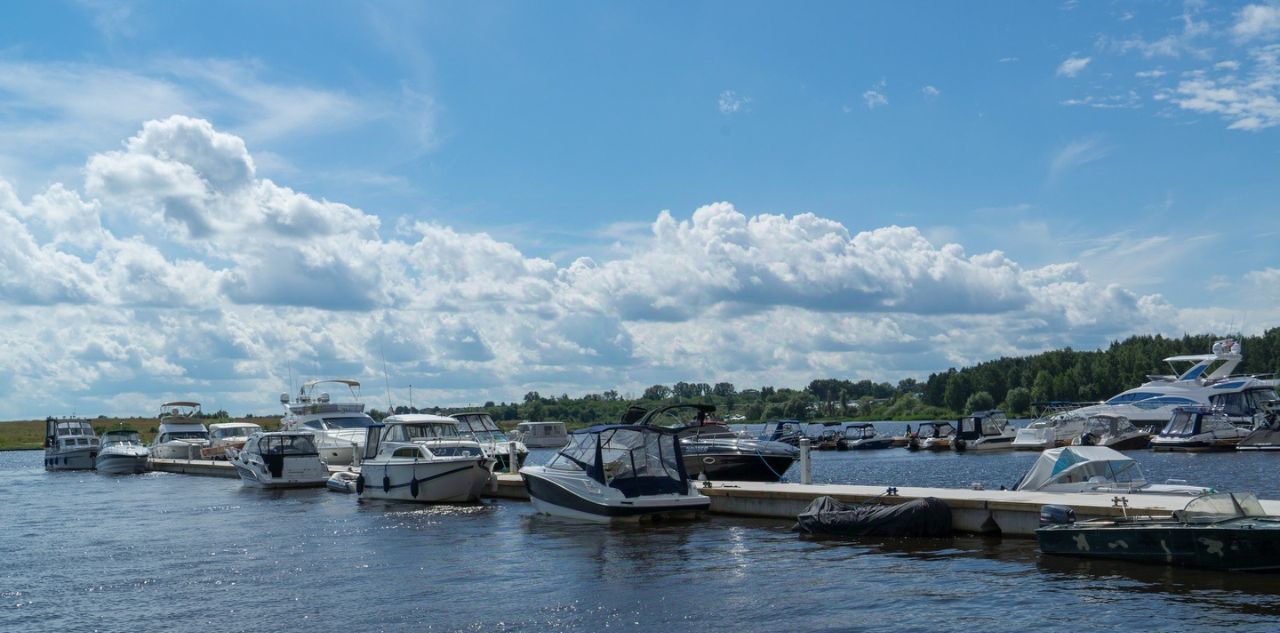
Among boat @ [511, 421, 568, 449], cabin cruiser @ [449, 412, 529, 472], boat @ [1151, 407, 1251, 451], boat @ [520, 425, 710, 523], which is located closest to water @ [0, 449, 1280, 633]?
boat @ [520, 425, 710, 523]

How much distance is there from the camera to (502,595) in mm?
19234

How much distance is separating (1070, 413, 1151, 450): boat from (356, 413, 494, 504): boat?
138 ft

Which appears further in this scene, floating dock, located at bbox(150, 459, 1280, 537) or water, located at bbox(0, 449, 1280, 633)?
floating dock, located at bbox(150, 459, 1280, 537)

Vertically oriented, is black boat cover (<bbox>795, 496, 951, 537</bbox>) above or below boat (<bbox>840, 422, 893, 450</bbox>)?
below

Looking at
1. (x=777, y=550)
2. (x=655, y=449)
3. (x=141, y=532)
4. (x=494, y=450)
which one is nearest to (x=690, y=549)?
(x=777, y=550)

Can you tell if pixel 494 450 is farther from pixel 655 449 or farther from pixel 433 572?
pixel 433 572

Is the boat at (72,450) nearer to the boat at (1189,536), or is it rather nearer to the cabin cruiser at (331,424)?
the cabin cruiser at (331,424)

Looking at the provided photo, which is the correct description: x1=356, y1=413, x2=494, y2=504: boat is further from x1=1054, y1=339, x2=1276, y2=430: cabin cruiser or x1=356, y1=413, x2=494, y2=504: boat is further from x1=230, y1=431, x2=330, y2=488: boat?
x1=1054, y1=339, x2=1276, y2=430: cabin cruiser

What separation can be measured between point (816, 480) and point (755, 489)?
55.5ft

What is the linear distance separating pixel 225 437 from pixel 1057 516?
200 ft

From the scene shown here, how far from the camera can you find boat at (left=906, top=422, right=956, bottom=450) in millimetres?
78312

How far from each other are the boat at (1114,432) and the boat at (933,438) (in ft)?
35.5

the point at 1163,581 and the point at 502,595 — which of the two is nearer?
the point at 1163,581

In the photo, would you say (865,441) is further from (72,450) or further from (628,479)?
(628,479)
